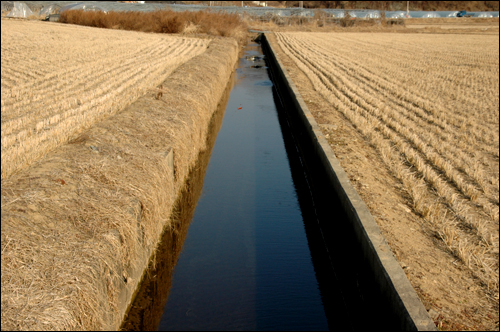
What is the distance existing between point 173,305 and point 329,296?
5.77 feet

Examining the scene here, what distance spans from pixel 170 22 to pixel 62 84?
992 inches

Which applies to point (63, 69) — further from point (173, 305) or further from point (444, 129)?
point (173, 305)

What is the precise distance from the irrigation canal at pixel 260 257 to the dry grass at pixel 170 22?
26.5 m

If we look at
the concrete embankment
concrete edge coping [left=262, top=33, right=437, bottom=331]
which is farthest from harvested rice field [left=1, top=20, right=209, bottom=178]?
concrete edge coping [left=262, top=33, right=437, bottom=331]

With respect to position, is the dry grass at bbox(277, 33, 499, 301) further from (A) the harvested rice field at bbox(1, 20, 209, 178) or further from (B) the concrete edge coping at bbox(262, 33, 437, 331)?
(A) the harvested rice field at bbox(1, 20, 209, 178)

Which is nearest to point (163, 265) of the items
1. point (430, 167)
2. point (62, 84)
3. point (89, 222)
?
point (89, 222)

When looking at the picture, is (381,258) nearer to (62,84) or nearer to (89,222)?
(89,222)

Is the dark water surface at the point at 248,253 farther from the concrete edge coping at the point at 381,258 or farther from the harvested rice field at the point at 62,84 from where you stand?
the harvested rice field at the point at 62,84

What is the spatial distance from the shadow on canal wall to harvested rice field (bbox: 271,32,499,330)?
101 inches

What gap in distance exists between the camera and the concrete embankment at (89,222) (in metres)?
3.74

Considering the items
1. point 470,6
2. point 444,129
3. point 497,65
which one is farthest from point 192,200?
point 470,6

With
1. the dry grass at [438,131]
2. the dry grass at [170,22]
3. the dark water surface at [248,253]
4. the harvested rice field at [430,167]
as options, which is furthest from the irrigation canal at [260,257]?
the dry grass at [170,22]

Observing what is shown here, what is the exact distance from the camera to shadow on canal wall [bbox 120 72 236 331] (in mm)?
5156

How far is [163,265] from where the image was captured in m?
6.22
